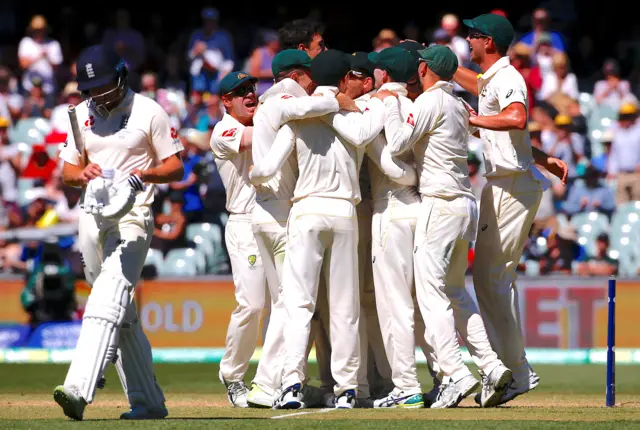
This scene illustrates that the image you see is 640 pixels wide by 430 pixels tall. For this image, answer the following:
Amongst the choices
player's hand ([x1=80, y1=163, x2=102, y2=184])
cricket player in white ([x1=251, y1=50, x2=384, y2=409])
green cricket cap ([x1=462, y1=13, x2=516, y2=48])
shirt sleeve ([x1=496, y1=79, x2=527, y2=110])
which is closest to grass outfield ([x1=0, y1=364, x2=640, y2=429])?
cricket player in white ([x1=251, y1=50, x2=384, y2=409])

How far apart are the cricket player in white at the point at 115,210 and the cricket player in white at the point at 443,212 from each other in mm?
1773

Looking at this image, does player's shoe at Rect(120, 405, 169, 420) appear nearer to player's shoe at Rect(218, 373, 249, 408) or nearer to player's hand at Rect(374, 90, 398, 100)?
player's shoe at Rect(218, 373, 249, 408)

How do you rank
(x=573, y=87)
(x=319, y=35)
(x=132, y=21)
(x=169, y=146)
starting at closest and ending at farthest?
(x=169, y=146)
(x=319, y=35)
(x=573, y=87)
(x=132, y=21)

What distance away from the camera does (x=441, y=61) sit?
332 inches

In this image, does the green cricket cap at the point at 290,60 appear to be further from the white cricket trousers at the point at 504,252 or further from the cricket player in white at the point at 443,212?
the white cricket trousers at the point at 504,252

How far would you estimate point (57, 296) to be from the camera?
47.3ft

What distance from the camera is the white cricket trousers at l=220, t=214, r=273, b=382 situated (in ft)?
30.0

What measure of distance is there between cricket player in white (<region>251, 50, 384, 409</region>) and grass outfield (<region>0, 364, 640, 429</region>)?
41cm

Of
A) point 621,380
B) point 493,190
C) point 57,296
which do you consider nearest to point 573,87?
point 621,380

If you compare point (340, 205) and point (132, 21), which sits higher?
point (132, 21)

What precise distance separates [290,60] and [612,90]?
10.2 m

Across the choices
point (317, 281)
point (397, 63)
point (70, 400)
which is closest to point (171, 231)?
point (397, 63)

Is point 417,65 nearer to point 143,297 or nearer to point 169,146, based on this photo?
point 169,146

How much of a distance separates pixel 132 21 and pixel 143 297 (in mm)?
7264
